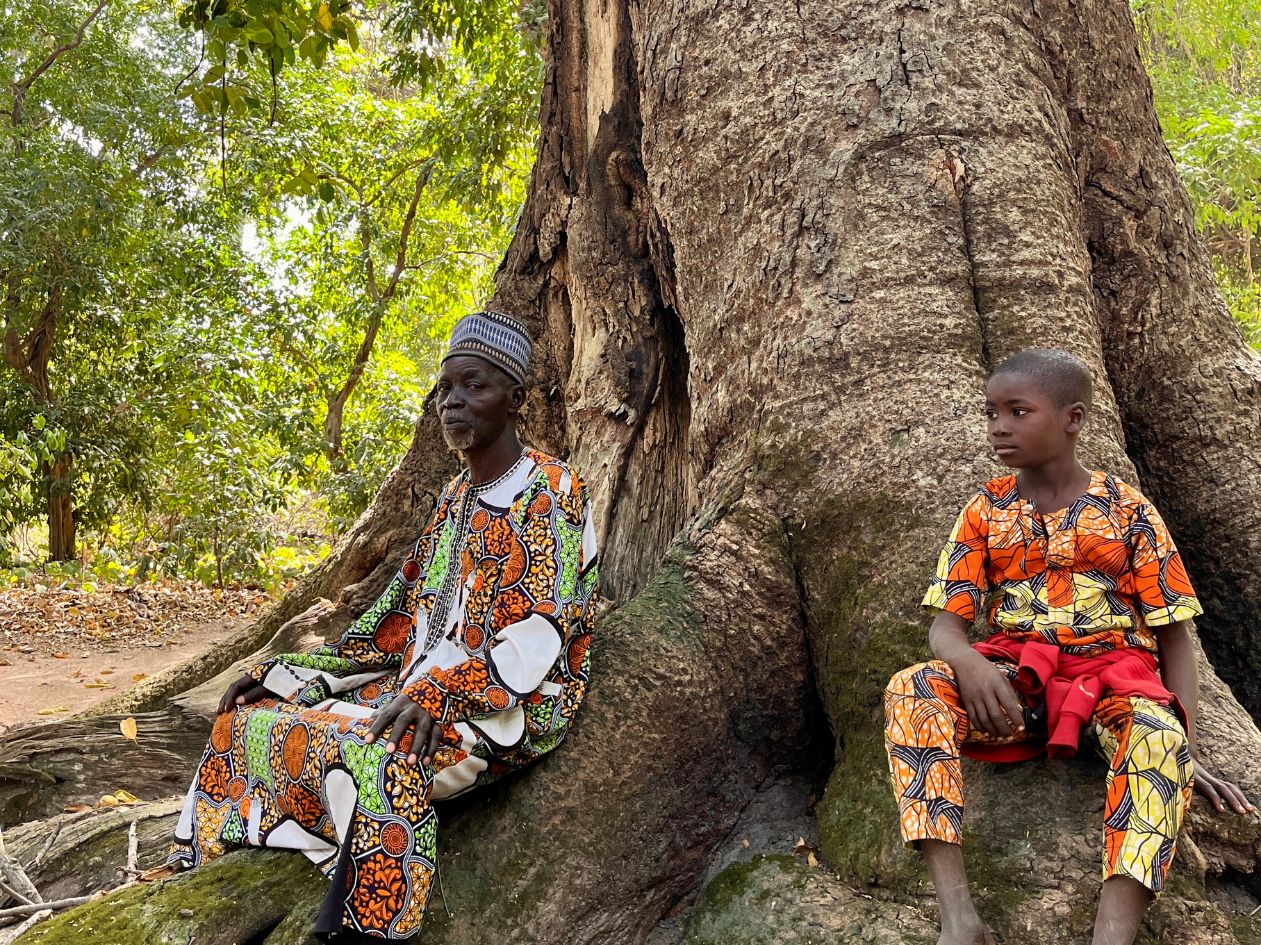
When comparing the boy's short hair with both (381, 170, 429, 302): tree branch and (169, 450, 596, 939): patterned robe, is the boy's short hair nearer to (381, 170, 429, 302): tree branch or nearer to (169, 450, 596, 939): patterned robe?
(169, 450, 596, 939): patterned robe

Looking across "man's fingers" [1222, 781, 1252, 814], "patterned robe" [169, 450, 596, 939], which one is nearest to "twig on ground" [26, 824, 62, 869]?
"patterned robe" [169, 450, 596, 939]

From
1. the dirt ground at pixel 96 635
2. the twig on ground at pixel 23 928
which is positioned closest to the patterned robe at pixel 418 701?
the twig on ground at pixel 23 928

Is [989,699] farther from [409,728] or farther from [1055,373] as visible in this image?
[409,728]

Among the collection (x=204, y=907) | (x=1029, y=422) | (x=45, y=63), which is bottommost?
(x=204, y=907)

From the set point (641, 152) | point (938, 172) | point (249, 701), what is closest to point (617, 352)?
point (641, 152)

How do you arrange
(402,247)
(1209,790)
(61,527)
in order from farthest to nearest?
(61,527) < (402,247) < (1209,790)

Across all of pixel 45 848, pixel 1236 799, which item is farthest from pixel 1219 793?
pixel 45 848

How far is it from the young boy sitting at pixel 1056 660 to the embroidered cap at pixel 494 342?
4.13 ft

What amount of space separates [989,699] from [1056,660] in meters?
0.22

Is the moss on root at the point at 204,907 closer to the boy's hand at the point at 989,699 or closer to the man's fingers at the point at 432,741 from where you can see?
the man's fingers at the point at 432,741

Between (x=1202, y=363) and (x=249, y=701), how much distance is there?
10.9 ft

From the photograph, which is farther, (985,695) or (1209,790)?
(1209,790)

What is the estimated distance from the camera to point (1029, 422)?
2.54 m

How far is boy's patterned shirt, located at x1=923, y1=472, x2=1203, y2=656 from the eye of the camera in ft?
8.11
